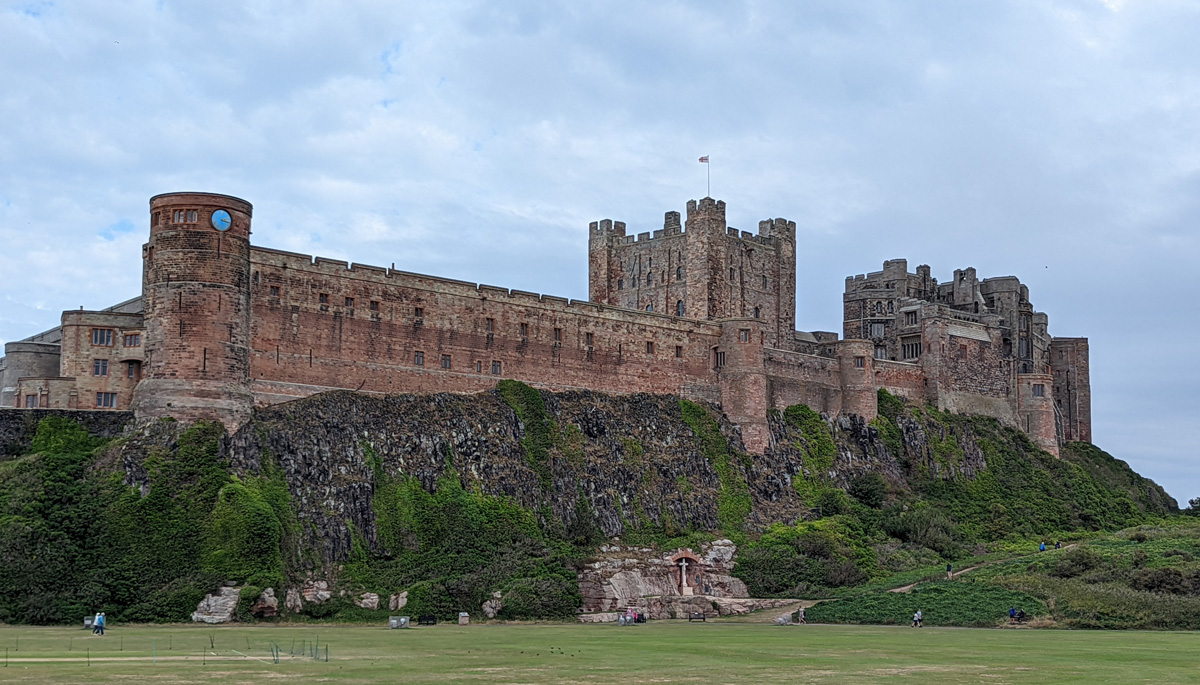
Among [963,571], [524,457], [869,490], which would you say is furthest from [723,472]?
[963,571]

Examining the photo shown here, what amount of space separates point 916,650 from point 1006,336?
73.7 meters

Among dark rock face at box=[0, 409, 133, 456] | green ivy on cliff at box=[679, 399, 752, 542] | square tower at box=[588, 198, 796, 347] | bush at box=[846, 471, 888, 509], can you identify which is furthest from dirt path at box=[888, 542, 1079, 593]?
dark rock face at box=[0, 409, 133, 456]

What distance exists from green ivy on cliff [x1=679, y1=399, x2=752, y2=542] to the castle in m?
2.11

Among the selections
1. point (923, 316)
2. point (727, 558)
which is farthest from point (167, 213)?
point (923, 316)

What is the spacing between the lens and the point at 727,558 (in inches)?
3233

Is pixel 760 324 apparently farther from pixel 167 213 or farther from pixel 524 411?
pixel 167 213

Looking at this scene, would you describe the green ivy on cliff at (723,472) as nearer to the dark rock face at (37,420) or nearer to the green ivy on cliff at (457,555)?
the green ivy on cliff at (457,555)

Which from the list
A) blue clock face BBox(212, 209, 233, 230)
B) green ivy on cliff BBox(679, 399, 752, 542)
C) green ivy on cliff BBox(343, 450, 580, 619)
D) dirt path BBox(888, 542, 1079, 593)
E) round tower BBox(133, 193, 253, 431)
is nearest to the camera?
green ivy on cliff BBox(343, 450, 580, 619)

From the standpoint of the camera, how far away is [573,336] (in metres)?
89.8

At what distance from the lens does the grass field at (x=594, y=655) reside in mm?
37219

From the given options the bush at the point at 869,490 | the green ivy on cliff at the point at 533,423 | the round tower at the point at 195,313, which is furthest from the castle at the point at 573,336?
the bush at the point at 869,490

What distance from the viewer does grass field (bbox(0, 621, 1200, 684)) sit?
37219 mm

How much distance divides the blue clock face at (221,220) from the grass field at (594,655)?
2116 centimetres

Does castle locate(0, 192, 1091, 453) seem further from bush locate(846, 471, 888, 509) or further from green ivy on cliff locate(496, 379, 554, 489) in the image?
bush locate(846, 471, 888, 509)
